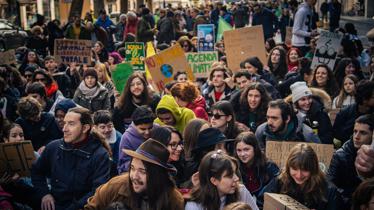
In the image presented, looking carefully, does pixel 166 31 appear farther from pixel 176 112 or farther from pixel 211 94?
pixel 176 112

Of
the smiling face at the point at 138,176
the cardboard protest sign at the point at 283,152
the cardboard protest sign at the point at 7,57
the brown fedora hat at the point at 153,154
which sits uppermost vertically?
the cardboard protest sign at the point at 7,57

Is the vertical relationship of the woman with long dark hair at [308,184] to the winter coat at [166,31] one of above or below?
below

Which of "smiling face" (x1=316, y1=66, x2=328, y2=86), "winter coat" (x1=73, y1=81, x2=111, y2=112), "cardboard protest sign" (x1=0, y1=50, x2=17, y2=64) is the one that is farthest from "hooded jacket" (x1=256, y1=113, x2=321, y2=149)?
"cardboard protest sign" (x1=0, y1=50, x2=17, y2=64)

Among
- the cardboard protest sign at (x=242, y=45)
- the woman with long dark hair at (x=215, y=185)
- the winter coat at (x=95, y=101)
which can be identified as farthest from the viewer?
the cardboard protest sign at (x=242, y=45)

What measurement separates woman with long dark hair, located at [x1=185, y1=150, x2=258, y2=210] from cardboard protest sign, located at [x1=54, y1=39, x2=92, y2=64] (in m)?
7.81

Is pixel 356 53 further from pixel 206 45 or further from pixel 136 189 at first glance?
pixel 136 189

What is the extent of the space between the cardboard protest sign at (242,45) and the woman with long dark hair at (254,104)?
4.19 meters

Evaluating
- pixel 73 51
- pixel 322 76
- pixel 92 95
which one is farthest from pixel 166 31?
pixel 322 76

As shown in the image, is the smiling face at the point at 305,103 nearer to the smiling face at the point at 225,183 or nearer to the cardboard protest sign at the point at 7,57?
the smiling face at the point at 225,183

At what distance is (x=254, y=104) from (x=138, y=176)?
3.40m

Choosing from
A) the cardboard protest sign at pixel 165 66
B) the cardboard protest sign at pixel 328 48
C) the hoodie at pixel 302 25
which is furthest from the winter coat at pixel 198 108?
the hoodie at pixel 302 25

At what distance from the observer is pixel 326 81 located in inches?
366

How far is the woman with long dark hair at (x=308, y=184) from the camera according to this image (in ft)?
16.7

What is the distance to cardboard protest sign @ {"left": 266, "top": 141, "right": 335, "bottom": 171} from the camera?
6.10 metres
